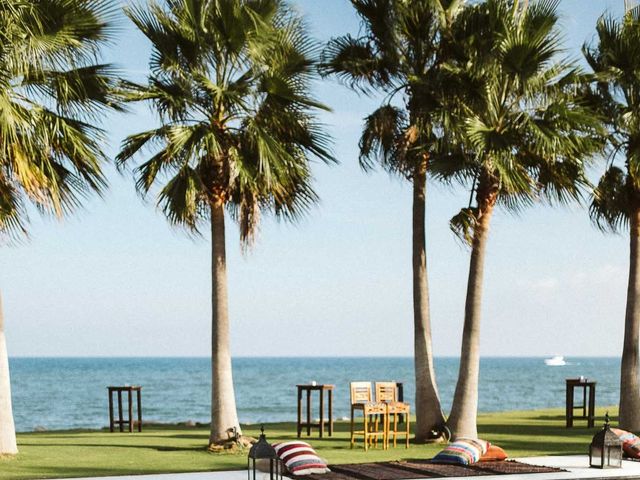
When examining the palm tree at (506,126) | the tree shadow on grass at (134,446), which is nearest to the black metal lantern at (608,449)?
the palm tree at (506,126)

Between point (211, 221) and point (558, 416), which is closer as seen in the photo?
point (211, 221)

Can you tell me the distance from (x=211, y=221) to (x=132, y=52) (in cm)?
480

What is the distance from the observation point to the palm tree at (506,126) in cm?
1530

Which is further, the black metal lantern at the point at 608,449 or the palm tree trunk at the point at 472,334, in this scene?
the palm tree trunk at the point at 472,334

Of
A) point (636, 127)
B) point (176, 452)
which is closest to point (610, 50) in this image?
point (636, 127)

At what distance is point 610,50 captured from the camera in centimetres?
1823

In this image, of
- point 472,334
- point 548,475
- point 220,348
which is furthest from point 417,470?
point 472,334

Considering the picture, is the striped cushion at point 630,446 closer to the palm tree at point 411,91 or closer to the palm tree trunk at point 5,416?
the palm tree at point 411,91

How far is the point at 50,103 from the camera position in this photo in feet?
46.6

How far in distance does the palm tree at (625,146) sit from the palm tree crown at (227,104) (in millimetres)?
5815

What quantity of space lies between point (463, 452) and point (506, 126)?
5.54 meters

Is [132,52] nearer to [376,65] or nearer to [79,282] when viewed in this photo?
[376,65]

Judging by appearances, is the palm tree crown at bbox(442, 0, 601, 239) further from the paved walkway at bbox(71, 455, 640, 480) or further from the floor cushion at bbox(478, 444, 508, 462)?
the paved walkway at bbox(71, 455, 640, 480)

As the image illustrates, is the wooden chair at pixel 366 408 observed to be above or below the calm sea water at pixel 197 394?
above
